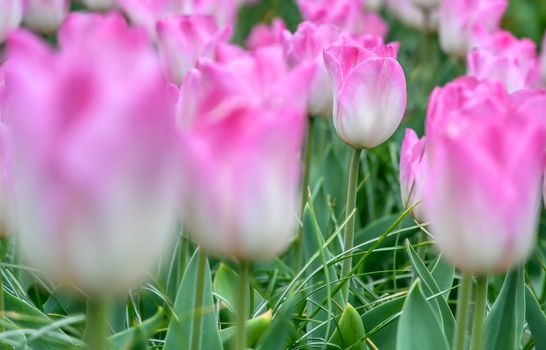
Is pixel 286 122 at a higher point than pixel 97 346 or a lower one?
higher

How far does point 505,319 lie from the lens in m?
1.04

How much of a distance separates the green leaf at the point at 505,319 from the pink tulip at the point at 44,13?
1395 millimetres

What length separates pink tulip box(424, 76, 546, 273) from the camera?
69cm

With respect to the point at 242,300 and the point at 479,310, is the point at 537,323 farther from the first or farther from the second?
the point at 242,300

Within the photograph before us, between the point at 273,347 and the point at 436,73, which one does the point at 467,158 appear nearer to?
the point at 273,347

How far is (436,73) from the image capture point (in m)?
2.62

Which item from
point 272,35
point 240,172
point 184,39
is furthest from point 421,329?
point 272,35

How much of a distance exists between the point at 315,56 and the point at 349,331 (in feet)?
1.62

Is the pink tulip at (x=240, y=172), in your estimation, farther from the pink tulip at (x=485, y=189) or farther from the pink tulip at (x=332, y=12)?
the pink tulip at (x=332, y=12)

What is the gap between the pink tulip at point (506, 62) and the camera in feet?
5.36

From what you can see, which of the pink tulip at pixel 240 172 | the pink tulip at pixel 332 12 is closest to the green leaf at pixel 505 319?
the pink tulip at pixel 240 172

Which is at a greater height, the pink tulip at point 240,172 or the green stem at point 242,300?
the pink tulip at point 240,172

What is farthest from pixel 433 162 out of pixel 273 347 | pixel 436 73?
pixel 436 73

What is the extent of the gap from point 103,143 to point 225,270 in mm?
760
